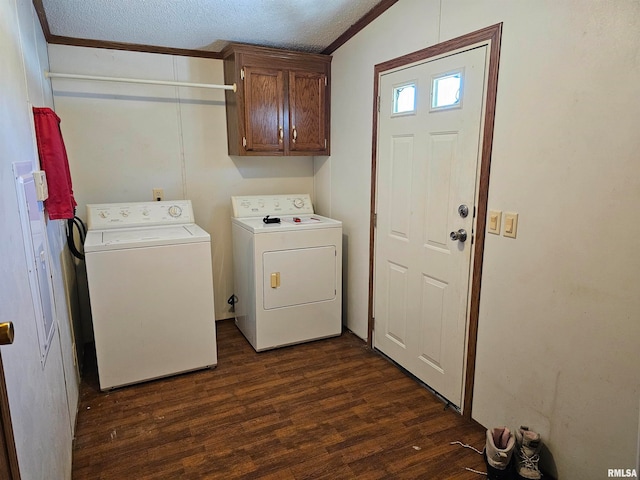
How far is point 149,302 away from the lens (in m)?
2.49

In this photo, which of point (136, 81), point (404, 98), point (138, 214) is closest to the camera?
point (404, 98)

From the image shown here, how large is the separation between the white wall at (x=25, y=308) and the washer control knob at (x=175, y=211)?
96 cm

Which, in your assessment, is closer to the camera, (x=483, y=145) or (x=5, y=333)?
(x=5, y=333)

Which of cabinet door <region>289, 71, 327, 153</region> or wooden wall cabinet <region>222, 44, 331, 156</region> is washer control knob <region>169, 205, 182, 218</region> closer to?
wooden wall cabinet <region>222, 44, 331, 156</region>

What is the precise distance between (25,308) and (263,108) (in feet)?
7.34

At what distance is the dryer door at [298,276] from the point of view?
2.92 metres

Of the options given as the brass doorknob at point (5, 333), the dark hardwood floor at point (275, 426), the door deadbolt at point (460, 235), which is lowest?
the dark hardwood floor at point (275, 426)

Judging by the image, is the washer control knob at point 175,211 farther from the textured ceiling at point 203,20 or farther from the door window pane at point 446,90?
the door window pane at point 446,90

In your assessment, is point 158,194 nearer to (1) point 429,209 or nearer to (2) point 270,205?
(2) point 270,205

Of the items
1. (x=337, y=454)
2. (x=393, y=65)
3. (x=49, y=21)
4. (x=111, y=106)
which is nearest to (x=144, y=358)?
(x=337, y=454)

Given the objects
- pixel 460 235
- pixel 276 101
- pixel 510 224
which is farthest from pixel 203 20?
pixel 510 224

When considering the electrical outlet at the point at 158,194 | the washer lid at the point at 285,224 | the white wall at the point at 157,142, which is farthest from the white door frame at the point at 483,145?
the electrical outlet at the point at 158,194

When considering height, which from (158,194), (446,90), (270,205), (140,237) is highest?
(446,90)

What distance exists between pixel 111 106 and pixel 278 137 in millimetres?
1235
